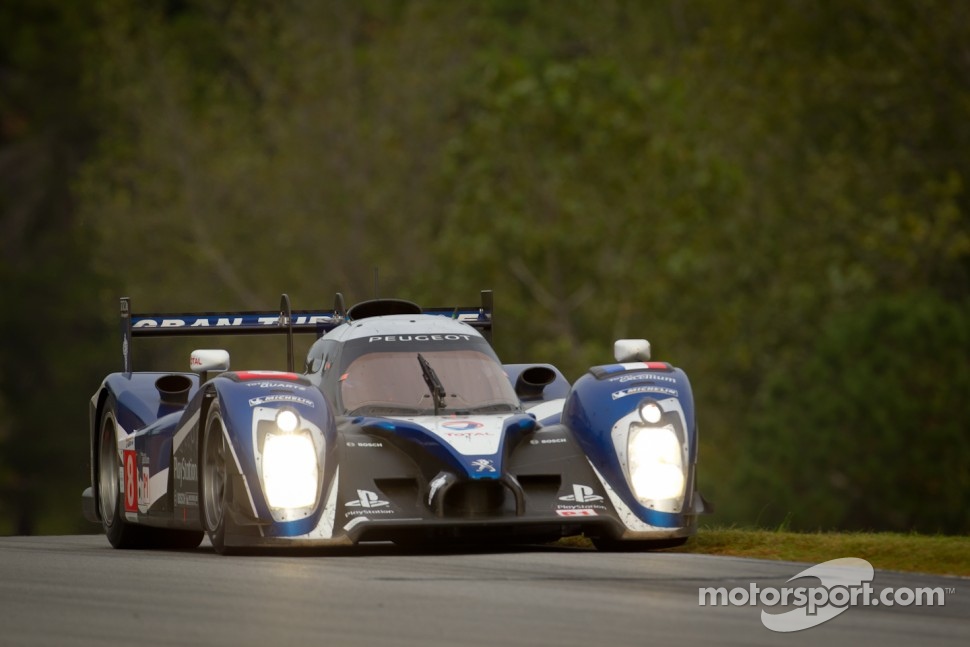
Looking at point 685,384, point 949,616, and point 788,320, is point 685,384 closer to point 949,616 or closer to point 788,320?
point 949,616

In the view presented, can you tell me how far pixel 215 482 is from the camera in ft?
46.2

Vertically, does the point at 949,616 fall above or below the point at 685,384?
below

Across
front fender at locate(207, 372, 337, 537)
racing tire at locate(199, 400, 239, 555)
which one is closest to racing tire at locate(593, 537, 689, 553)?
front fender at locate(207, 372, 337, 537)

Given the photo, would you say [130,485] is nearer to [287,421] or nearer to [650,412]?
[287,421]

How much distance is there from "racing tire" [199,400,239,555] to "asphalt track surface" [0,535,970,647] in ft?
0.87

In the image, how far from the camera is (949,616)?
1033 cm

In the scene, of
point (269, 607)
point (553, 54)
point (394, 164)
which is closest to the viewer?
point (269, 607)

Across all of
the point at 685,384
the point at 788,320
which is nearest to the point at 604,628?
the point at 685,384

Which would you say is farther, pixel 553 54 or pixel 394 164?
pixel 553 54

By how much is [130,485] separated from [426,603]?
19.3ft

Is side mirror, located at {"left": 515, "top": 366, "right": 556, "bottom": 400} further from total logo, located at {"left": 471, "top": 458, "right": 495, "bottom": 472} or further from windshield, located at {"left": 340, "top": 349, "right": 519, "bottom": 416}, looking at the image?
total logo, located at {"left": 471, "top": 458, "right": 495, "bottom": 472}

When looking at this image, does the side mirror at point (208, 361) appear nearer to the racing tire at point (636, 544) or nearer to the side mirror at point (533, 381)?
the side mirror at point (533, 381)

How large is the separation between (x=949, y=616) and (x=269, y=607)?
3.09 meters

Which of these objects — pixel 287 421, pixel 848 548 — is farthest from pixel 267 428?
pixel 848 548
